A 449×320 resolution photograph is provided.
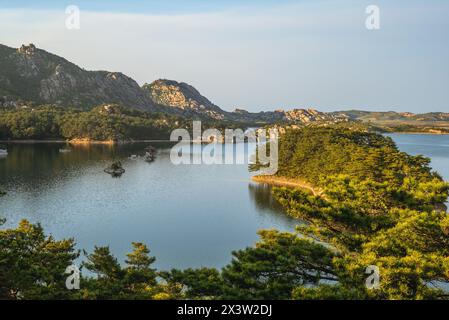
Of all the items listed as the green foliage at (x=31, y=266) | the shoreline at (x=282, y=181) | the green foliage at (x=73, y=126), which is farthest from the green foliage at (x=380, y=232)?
the green foliage at (x=73, y=126)

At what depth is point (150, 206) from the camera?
5759 cm

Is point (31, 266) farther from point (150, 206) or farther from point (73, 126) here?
point (73, 126)

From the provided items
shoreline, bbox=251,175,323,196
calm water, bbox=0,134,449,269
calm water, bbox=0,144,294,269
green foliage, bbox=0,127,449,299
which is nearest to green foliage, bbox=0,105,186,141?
calm water, bbox=0,134,449,269

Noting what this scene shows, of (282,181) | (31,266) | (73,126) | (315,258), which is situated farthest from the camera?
(73,126)

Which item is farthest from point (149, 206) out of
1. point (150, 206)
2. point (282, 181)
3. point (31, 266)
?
point (31, 266)

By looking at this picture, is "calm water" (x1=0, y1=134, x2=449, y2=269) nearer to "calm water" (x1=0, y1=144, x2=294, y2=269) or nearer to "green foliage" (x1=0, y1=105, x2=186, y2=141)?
"calm water" (x1=0, y1=144, x2=294, y2=269)

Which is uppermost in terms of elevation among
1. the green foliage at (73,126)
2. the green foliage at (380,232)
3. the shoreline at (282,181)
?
the green foliage at (73,126)

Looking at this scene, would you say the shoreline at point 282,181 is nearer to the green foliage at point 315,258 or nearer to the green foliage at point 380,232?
the green foliage at point 380,232

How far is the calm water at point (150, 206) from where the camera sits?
39.7 m

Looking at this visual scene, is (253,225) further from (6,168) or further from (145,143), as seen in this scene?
(145,143)

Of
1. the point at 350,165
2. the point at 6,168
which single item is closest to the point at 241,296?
the point at 350,165

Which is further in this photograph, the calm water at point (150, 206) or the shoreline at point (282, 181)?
the shoreline at point (282, 181)

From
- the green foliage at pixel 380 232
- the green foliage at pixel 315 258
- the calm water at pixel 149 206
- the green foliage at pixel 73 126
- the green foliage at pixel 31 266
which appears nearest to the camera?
the green foliage at pixel 380 232
